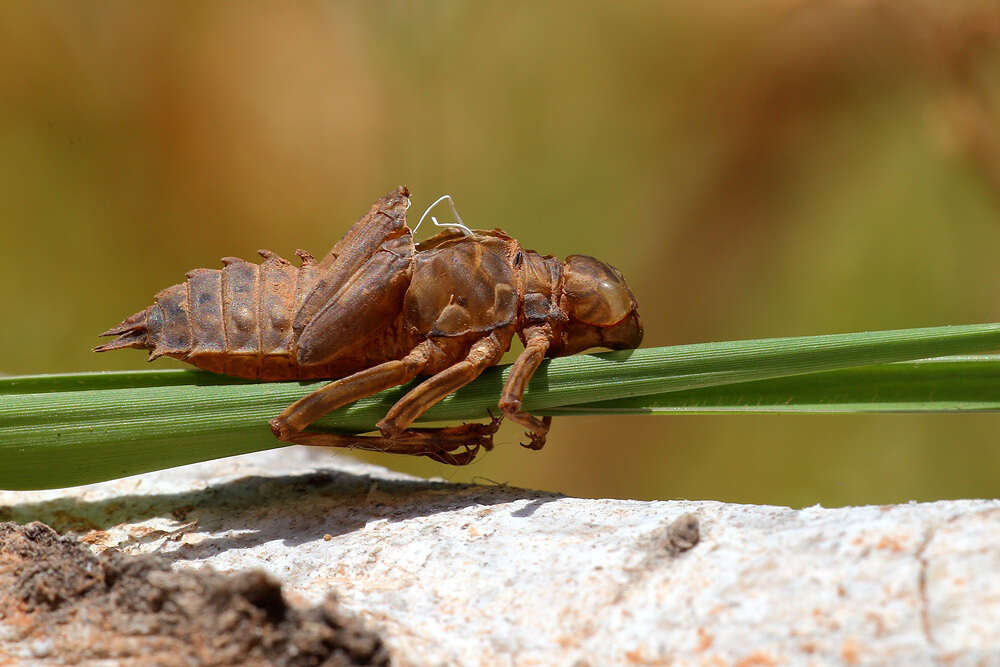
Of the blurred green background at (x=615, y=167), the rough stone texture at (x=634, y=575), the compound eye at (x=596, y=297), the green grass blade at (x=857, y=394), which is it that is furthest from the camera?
the blurred green background at (x=615, y=167)

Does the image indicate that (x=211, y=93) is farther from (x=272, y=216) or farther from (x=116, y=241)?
(x=116, y=241)

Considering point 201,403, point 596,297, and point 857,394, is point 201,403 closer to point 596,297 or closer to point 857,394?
point 596,297

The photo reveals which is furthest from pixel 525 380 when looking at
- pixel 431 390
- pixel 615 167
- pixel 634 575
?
pixel 615 167

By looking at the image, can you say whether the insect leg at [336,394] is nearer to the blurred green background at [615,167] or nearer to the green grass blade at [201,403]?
the green grass blade at [201,403]

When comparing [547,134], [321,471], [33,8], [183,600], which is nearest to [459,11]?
[547,134]

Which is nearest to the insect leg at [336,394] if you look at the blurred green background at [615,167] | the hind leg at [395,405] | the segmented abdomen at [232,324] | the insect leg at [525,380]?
the hind leg at [395,405]

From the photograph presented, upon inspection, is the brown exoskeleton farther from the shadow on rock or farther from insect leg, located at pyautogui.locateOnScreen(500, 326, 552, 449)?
the shadow on rock
